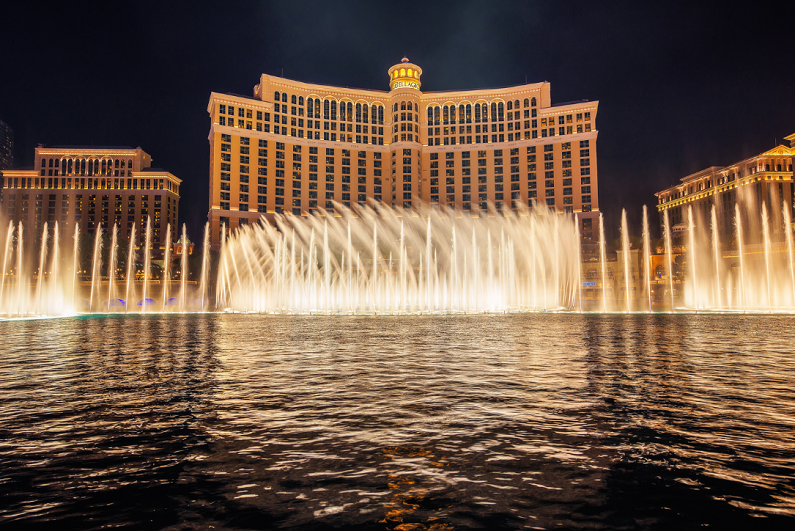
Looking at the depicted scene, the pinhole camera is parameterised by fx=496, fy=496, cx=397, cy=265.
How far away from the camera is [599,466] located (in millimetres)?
5051

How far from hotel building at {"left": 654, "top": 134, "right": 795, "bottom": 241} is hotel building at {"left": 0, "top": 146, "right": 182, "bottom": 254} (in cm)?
15305

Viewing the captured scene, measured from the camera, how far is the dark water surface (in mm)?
4051

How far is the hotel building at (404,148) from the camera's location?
117 metres

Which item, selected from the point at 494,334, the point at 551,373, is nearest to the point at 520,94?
the point at 494,334

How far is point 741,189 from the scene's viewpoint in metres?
128

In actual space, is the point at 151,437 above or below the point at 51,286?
below

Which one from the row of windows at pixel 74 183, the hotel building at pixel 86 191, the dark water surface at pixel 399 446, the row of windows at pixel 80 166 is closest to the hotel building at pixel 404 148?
the hotel building at pixel 86 191

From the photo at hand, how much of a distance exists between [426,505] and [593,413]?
4144mm

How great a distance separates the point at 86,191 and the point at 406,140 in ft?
342

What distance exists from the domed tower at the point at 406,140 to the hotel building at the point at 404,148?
26 centimetres

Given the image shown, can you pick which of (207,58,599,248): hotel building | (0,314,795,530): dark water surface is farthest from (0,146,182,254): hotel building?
(0,314,795,530): dark water surface

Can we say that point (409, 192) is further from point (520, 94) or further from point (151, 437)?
point (151, 437)

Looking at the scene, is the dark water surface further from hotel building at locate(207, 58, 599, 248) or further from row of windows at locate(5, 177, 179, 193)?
row of windows at locate(5, 177, 179, 193)

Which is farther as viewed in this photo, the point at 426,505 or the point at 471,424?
the point at 471,424
